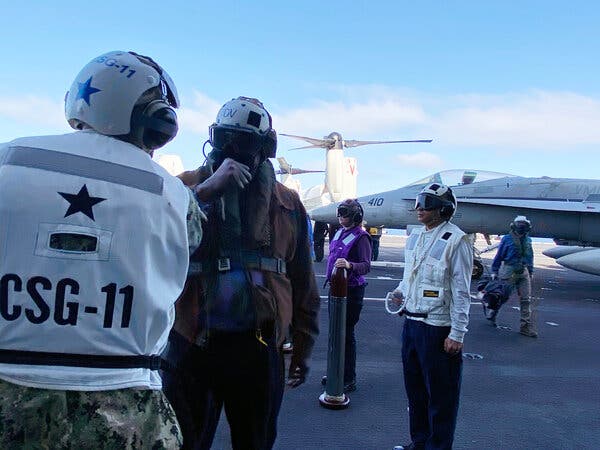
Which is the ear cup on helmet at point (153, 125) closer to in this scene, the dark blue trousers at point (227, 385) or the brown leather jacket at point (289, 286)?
the brown leather jacket at point (289, 286)

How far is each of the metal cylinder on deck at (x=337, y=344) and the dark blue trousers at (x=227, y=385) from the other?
2152mm

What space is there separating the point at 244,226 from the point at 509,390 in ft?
12.8

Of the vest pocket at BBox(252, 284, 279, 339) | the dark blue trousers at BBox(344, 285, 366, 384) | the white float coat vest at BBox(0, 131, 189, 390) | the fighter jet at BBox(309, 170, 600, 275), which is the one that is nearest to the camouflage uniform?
the white float coat vest at BBox(0, 131, 189, 390)

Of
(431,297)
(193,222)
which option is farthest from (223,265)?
(431,297)

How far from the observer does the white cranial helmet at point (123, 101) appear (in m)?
1.28

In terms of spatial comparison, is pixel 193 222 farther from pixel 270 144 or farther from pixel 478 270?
pixel 478 270

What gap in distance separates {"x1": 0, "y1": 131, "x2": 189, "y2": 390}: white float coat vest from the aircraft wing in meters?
13.3

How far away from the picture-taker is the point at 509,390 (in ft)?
15.6

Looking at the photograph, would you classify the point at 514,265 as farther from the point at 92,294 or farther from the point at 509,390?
the point at 92,294

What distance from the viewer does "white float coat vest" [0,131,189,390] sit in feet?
3.45

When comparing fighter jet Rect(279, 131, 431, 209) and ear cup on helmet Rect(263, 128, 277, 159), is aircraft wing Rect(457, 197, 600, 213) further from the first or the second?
fighter jet Rect(279, 131, 431, 209)

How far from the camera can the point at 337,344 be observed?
4.12 meters

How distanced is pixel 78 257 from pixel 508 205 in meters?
13.5

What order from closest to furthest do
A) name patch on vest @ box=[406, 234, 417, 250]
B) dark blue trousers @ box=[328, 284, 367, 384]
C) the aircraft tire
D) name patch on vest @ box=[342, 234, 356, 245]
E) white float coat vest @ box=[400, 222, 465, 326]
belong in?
1. white float coat vest @ box=[400, 222, 465, 326]
2. name patch on vest @ box=[406, 234, 417, 250]
3. dark blue trousers @ box=[328, 284, 367, 384]
4. name patch on vest @ box=[342, 234, 356, 245]
5. the aircraft tire
